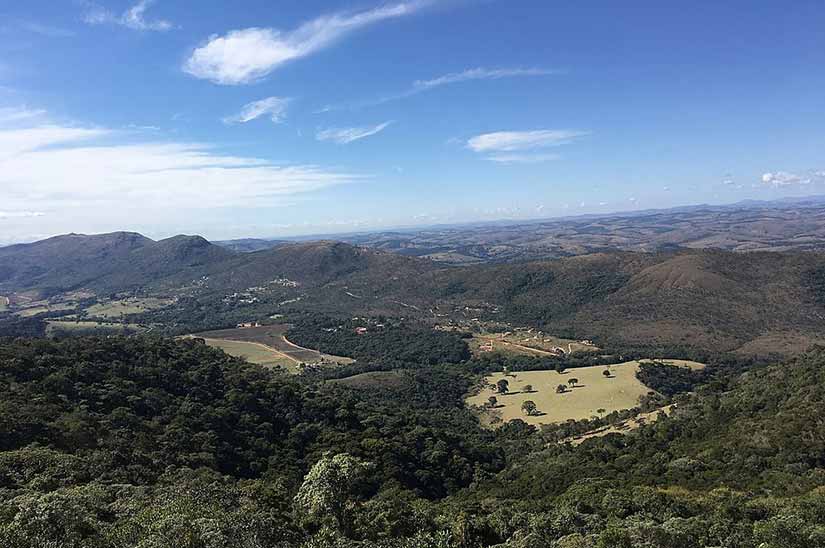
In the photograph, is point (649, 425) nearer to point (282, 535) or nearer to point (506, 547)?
point (506, 547)

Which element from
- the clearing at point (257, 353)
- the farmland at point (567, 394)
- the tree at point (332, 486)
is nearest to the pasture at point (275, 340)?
the clearing at point (257, 353)

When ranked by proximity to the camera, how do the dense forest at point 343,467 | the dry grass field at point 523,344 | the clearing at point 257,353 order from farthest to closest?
1. the dry grass field at point 523,344
2. the clearing at point 257,353
3. the dense forest at point 343,467

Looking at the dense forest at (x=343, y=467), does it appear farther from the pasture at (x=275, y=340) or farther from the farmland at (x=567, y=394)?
the pasture at (x=275, y=340)

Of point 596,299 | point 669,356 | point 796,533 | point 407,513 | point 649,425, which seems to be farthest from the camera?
point 596,299

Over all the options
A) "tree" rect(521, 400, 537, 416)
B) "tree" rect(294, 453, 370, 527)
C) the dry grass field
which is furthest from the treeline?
"tree" rect(294, 453, 370, 527)

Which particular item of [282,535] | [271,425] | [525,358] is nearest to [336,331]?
[525,358]

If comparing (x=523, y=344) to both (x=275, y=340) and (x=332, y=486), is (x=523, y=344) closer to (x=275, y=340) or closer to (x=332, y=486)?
(x=275, y=340)

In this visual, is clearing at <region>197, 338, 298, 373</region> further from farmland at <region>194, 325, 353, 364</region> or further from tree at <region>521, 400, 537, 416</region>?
tree at <region>521, 400, 537, 416</region>

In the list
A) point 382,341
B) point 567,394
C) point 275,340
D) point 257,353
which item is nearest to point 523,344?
point 382,341
